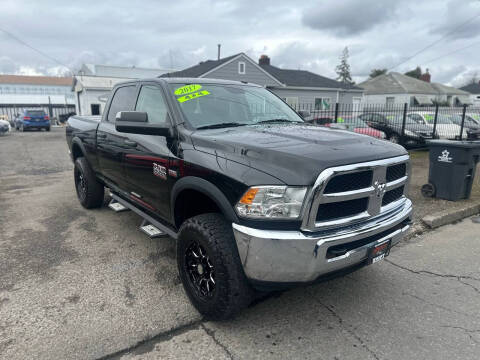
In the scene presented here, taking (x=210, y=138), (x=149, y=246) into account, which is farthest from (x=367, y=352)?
(x=149, y=246)

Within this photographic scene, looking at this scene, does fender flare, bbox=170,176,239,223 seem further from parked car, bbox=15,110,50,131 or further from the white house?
the white house

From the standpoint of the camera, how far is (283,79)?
1028 inches

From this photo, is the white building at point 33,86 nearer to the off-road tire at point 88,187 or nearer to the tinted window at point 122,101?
the off-road tire at point 88,187

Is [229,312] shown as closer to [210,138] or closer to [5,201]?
[210,138]

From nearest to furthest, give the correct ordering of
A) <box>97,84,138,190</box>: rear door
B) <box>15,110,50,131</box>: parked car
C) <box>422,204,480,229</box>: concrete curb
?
<box>97,84,138,190</box>: rear door → <box>422,204,480,229</box>: concrete curb → <box>15,110,50,131</box>: parked car

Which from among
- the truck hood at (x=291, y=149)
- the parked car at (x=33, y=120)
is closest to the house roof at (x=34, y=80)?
the parked car at (x=33, y=120)

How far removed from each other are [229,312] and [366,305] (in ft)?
4.22

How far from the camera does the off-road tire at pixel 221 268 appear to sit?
98.9 inches

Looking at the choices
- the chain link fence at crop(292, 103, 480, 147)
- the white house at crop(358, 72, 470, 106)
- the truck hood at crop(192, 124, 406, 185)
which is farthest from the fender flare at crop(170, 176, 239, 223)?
the white house at crop(358, 72, 470, 106)

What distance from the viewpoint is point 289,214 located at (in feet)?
7.64

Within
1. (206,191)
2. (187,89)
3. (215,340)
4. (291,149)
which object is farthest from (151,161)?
(215,340)

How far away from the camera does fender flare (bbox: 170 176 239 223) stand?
98.9 inches

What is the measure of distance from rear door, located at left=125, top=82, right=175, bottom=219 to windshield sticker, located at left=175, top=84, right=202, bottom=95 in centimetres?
17

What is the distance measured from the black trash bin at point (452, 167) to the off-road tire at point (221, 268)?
15.7 feet
